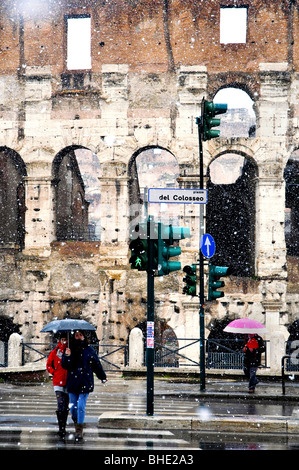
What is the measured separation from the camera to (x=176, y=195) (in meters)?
11.1

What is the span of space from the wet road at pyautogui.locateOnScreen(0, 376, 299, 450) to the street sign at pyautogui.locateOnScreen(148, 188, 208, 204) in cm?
324

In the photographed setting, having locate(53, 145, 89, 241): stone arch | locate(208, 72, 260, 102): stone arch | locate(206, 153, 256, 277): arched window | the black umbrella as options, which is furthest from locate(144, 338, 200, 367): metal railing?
locate(208, 72, 260, 102): stone arch

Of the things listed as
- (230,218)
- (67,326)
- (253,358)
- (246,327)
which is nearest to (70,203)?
(230,218)

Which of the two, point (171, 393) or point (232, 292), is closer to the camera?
point (171, 393)

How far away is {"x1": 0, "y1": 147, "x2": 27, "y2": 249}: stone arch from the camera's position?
1028 inches

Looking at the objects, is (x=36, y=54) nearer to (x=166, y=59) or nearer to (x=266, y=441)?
(x=166, y=59)

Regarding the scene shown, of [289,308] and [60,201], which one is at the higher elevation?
[60,201]

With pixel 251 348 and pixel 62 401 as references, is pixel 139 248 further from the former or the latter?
pixel 251 348

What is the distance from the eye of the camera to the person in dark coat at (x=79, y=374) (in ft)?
30.5

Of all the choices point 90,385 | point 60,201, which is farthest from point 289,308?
point 90,385

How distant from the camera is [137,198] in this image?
3150cm

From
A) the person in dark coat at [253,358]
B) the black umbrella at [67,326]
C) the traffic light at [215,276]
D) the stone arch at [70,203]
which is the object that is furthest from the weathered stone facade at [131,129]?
the black umbrella at [67,326]

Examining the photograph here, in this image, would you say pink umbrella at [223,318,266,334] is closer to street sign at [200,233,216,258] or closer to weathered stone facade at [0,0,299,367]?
street sign at [200,233,216,258]

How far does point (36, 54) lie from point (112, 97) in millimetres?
2891
